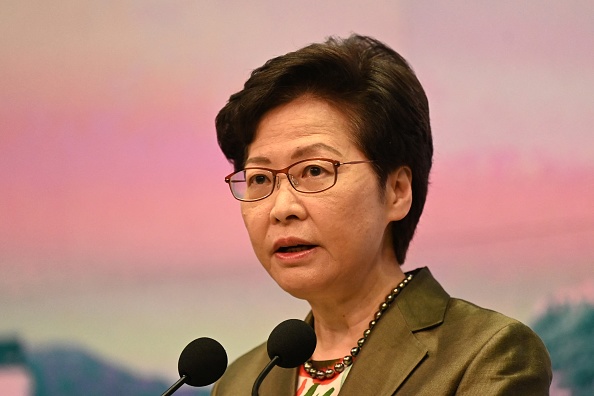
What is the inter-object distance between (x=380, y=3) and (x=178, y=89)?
2.32 ft

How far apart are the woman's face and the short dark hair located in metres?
0.03

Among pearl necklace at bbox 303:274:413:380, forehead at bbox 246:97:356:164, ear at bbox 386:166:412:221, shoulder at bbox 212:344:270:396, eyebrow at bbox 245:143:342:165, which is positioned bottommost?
shoulder at bbox 212:344:270:396

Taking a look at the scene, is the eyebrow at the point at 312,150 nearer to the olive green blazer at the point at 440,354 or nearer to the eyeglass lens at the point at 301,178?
the eyeglass lens at the point at 301,178

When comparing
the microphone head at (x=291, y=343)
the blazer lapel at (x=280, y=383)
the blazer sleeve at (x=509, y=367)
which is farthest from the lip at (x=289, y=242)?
the blazer sleeve at (x=509, y=367)

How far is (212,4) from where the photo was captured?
10.8 ft

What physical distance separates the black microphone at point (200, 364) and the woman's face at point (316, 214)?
11.9 inches

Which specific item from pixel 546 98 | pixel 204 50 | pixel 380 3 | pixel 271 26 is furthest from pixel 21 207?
pixel 546 98

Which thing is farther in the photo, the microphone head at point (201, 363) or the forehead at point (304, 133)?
the forehead at point (304, 133)

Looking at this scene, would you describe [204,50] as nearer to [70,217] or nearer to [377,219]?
[70,217]

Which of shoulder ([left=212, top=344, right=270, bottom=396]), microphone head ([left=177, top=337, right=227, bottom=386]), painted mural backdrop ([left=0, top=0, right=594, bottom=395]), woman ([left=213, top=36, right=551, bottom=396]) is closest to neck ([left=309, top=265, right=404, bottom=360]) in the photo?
woman ([left=213, top=36, right=551, bottom=396])

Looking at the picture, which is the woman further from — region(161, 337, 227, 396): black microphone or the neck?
region(161, 337, 227, 396): black microphone

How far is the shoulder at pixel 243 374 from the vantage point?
265cm

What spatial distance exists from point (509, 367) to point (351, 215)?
0.48 metres

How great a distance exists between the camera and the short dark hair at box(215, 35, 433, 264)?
7.71 ft
